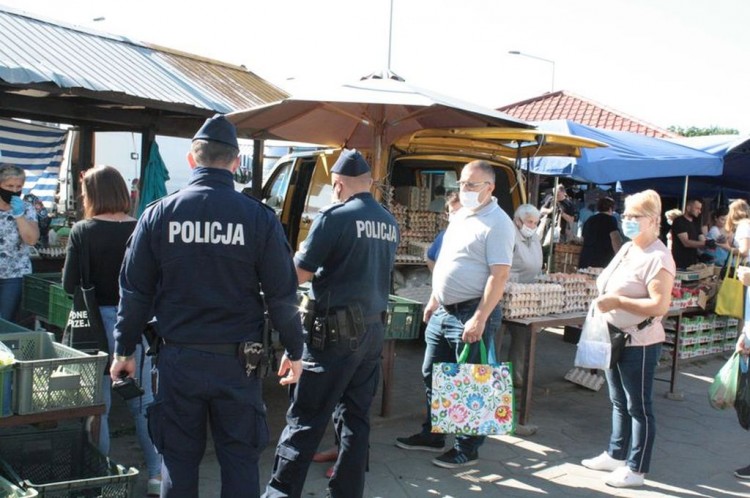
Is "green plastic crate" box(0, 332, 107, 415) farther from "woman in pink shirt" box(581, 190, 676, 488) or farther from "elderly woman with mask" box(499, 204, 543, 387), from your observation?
"elderly woman with mask" box(499, 204, 543, 387)

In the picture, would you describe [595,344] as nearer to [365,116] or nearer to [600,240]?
[365,116]

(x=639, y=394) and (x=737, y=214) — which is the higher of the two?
(x=737, y=214)

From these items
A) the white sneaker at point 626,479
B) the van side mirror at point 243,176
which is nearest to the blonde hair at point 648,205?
the white sneaker at point 626,479

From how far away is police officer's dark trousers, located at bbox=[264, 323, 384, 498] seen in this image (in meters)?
3.79

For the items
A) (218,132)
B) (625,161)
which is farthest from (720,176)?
(218,132)

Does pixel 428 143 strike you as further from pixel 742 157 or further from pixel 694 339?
pixel 742 157

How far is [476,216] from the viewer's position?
15.4 feet

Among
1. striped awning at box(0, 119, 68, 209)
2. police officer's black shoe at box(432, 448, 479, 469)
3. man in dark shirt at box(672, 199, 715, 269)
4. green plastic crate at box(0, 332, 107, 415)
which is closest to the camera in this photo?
green plastic crate at box(0, 332, 107, 415)

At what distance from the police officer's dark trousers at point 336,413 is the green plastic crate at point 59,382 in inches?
40.0

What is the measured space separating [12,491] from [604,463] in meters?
3.75

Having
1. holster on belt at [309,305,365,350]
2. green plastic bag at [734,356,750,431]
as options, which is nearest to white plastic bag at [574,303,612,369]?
green plastic bag at [734,356,750,431]

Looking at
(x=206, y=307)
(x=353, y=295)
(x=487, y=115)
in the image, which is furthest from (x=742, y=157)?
(x=206, y=307)

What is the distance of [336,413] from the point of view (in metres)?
4.08

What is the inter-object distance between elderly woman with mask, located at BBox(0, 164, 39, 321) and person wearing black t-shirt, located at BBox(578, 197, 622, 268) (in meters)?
6.62
